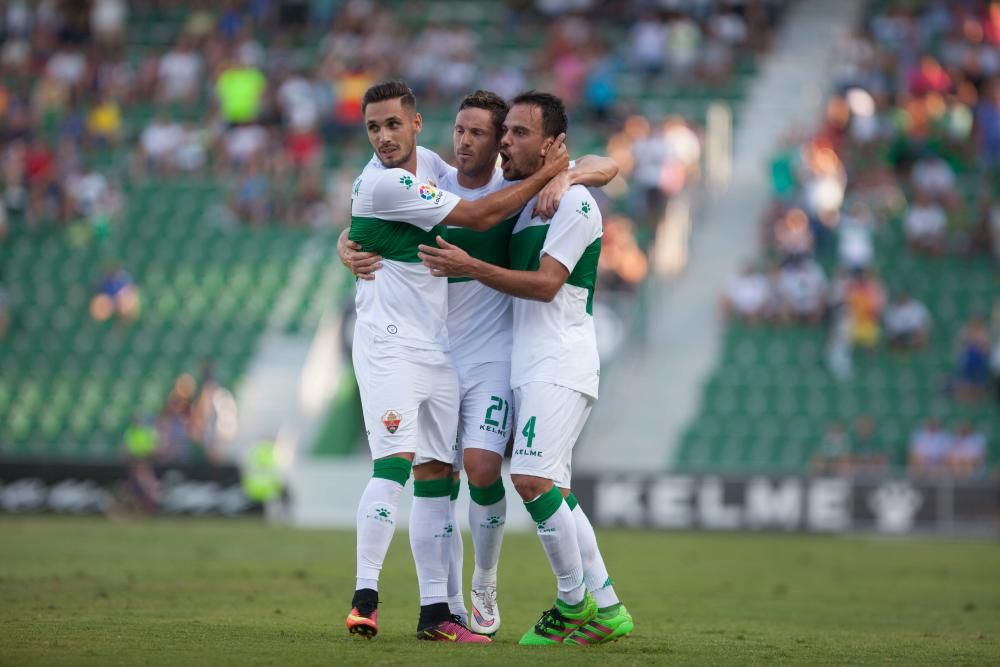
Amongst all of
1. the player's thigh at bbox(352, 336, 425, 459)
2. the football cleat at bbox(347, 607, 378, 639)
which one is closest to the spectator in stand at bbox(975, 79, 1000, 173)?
the player's thigh at bbox(352, 336, 425, 459)

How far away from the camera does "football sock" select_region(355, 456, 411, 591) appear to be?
8.48 meters

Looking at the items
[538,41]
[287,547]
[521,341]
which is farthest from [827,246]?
[521,341]

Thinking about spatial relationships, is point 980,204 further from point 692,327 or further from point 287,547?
point 287,547

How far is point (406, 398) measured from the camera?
8570 mm

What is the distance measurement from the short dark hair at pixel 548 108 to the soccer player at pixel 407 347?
146 mm

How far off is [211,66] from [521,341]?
26883 millimetres

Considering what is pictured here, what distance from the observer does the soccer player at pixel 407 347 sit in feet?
28.1

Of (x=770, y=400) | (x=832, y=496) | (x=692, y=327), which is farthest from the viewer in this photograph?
(x=692, y=327)

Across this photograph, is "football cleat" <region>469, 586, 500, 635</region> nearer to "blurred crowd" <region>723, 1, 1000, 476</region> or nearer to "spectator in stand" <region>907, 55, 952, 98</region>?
"blurred crowd" <region>723, 1, 1000, 476</region>

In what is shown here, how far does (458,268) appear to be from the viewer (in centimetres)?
854

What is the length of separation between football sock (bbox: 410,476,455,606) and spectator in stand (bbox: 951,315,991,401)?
17318 mm

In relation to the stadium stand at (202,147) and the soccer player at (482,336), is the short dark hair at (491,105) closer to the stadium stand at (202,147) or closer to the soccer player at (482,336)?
the soccer player at (482,336)

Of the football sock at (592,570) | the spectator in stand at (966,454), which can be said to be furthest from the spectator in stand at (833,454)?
the football sock at (592,570)

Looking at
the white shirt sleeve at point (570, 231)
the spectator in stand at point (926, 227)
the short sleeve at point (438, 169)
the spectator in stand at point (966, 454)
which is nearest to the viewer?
the white shirt sleeve at point (570, 231)
